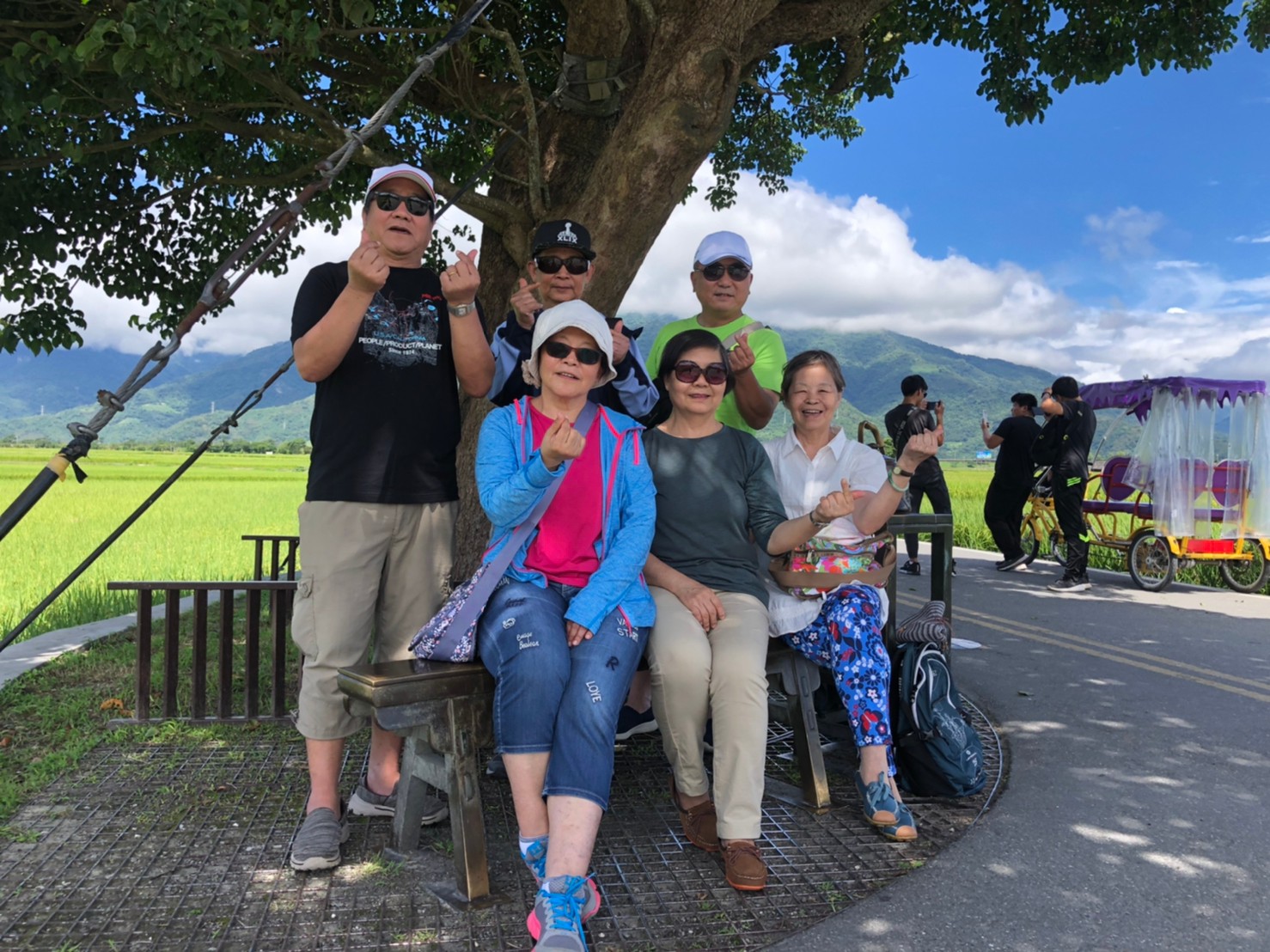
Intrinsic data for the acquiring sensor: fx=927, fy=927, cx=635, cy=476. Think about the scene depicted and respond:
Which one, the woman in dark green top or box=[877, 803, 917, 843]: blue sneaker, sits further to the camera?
box=[877, 803, 917, 843]: blue sneaker

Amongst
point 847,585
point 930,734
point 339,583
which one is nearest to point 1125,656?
point 930,734

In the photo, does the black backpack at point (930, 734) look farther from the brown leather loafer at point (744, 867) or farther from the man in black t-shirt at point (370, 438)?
the man in black t-shirt at point (370, 438)

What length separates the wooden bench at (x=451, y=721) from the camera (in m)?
2.72

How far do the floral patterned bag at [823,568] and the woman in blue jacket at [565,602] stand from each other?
811 mm

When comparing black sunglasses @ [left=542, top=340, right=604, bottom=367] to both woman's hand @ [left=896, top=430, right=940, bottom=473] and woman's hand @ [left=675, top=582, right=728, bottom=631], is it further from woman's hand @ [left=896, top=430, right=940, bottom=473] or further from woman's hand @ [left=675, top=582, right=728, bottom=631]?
woman's hand @ [left=896, top=430, right=940, bottom=473]

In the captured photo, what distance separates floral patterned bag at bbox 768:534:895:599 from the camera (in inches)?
145

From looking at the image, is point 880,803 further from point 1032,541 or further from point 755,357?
point 1032,541

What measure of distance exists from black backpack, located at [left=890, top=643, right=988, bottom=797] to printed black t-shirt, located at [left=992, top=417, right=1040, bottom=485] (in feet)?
27.9

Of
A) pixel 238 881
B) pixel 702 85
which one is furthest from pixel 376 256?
pixel 702 85

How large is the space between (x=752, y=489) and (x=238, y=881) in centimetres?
220

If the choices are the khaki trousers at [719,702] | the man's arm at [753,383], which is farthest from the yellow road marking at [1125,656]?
the khaki trousers at [719,702]

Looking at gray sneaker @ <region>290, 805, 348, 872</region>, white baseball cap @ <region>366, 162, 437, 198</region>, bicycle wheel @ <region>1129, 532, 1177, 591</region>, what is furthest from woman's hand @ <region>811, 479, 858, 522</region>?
bicycle wheel @ <region>1129, 532, 1177, 591</region>

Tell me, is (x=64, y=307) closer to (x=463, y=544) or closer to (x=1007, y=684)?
(x=463, y=544)

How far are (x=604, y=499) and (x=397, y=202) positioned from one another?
4.06 feet
